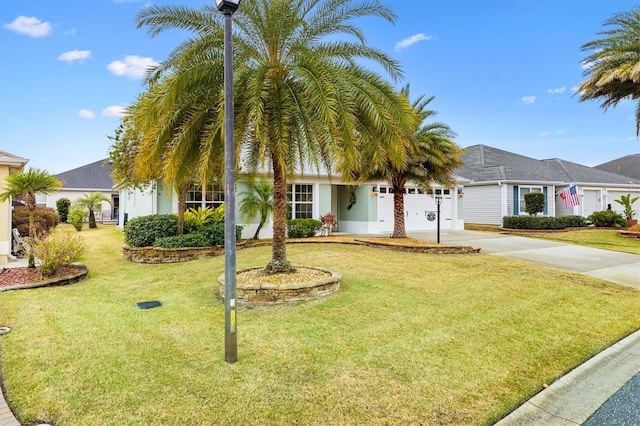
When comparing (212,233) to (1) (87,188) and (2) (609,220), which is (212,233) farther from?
(1) (87,188)

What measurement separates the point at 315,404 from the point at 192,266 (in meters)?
8.03

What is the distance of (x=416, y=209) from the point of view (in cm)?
2042

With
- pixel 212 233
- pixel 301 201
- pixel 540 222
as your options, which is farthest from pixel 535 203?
pixel 212 233

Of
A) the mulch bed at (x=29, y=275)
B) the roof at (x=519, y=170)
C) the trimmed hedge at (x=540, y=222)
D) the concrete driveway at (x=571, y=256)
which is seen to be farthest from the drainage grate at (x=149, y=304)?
the roof at (x=519, y=170)

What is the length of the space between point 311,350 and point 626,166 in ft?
153

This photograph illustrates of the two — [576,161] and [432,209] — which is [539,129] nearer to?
[576,161]

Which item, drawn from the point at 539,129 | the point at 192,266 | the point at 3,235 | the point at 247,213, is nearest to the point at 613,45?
the point at 539,129

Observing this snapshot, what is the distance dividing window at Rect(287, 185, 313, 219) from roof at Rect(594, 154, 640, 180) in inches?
1393

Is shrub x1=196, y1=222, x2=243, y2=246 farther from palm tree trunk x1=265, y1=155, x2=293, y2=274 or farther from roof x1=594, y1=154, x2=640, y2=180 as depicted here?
roof x1=594, y1=154, x2=640, y2=180

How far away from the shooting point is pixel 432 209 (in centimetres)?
2100

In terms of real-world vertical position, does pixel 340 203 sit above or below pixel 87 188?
below

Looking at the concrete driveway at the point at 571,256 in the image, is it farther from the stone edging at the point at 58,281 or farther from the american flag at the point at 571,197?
the stone edging at the point at 58,281

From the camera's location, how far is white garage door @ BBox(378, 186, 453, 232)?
61.9 feet

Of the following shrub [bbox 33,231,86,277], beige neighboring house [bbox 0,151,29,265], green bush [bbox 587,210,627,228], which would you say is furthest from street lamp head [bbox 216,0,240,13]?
green bush [bbox 587,210,627,228]
